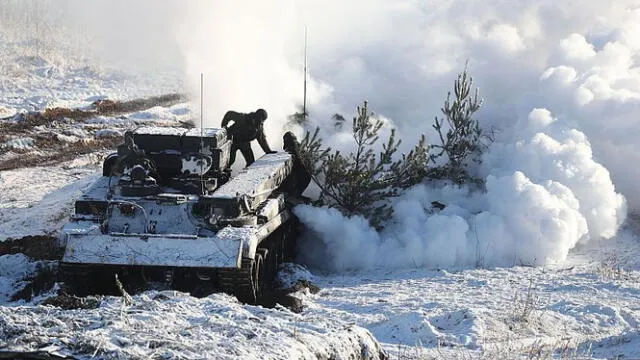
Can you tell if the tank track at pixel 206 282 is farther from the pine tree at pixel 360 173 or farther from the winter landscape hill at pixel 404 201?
the pine tree at pixel 360 173

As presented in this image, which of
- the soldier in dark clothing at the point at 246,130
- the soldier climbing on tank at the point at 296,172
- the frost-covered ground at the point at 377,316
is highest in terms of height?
the soldier in dark clothing at the point at 246,130

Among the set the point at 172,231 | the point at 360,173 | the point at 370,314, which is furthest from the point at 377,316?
the point at 360,173

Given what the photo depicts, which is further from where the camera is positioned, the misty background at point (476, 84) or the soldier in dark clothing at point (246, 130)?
the soldier in dark clothing at point (246, 130)

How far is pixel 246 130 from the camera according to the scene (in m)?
13.9

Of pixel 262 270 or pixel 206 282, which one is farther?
pixel 262 270

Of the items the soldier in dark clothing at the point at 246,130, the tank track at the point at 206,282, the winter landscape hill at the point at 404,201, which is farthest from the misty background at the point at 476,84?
the tank track at the point at 206,282

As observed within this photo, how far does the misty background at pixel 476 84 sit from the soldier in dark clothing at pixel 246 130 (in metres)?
1.59

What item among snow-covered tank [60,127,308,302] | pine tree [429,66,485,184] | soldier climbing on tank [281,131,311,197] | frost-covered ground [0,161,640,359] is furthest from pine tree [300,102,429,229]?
snow-covered tank [60,127,308,302]

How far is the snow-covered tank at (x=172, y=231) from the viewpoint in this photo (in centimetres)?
967

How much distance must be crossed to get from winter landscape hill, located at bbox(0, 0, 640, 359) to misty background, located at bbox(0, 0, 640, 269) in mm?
41

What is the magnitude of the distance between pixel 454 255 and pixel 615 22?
448 inches

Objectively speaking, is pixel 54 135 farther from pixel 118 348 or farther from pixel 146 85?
pixel 118 348

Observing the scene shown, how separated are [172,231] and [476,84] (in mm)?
10749

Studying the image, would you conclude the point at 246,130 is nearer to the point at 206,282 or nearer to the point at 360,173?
the point at 360,173
